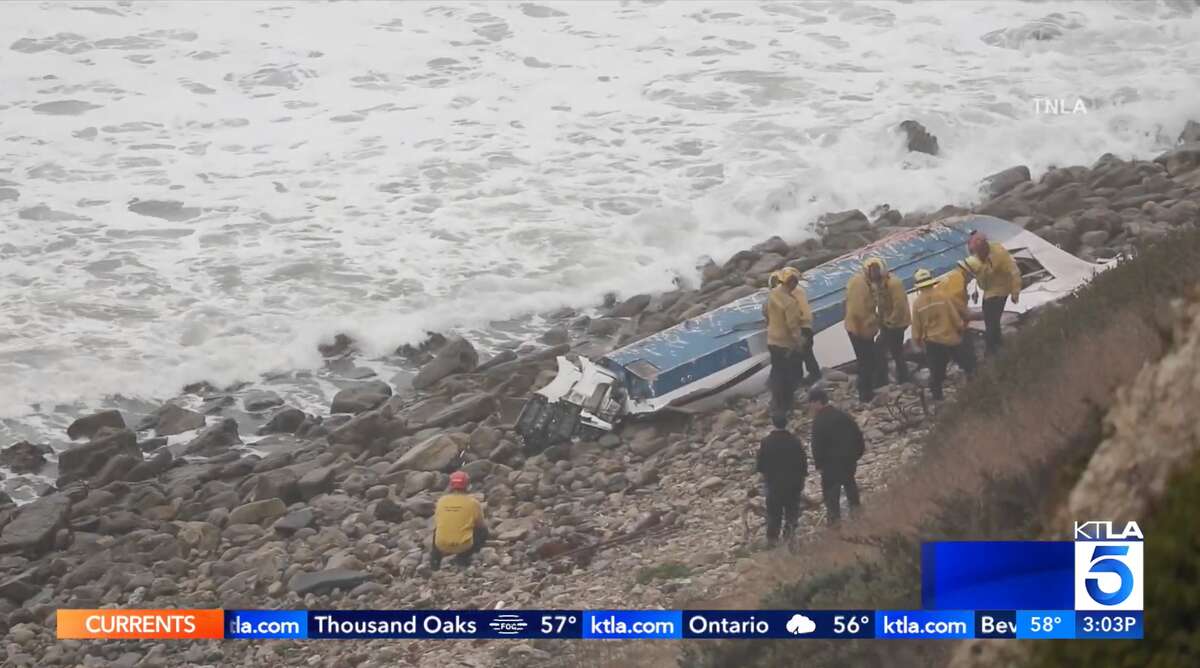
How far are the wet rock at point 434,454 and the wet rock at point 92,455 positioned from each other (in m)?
3.23

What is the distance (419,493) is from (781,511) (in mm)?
4826

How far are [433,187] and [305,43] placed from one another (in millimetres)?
8373

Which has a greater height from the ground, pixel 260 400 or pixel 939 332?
pixel 939 332

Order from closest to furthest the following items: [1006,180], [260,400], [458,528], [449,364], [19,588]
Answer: [458,528], [19,588], [449,364], [260,400], [1006,180]

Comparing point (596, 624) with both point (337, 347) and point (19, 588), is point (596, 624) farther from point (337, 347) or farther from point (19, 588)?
point (337, 347)

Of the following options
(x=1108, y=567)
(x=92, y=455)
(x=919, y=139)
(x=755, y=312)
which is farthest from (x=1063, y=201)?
(x=1108, y=567)

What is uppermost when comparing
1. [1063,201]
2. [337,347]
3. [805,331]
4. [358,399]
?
[805,331]

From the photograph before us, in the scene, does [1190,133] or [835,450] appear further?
[1190,133]

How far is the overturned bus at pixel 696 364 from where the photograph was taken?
1538 centimetres

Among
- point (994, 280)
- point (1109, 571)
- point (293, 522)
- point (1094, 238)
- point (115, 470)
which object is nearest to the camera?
point (1109, 571)

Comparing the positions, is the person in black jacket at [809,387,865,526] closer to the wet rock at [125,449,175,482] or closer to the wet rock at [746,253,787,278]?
the wet rock at [746,253,787,278]

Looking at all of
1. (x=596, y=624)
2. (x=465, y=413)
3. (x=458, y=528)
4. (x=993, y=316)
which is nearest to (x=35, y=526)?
(x=465, y=413)

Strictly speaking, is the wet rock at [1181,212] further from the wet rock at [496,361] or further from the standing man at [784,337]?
the wet rock at [496,361]

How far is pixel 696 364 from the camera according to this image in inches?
612
